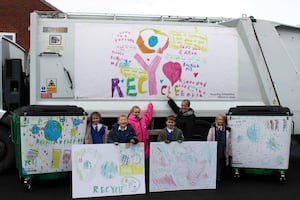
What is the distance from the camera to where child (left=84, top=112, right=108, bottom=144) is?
8.05 metres

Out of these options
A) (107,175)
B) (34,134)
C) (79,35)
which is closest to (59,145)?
(34,134)

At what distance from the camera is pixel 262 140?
26.8ft

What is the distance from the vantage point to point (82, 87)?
8.77 m

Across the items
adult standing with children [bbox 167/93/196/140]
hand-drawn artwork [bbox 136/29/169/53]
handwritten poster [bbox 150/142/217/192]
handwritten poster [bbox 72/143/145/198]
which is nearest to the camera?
handwritten poster [bbox 72/143/145/198]

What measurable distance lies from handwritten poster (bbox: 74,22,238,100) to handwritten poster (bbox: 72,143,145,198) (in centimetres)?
185

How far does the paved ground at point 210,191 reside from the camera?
7.17 metres

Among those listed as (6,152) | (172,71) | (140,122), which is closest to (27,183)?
(6,152)

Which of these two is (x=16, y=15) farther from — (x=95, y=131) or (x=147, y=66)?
(x=95, y=131)

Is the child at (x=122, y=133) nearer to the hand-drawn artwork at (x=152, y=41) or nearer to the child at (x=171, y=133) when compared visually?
the child at (x=171, y=133)

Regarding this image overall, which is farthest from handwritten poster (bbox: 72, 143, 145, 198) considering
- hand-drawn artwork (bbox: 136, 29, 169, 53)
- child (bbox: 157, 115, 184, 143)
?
hand-drawn artwork (bbox: 136, 29, 169, 53)

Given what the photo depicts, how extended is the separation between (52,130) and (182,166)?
6.84 ft

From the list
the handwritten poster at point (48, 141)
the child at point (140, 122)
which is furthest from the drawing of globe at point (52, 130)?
the child at point (140, 122)

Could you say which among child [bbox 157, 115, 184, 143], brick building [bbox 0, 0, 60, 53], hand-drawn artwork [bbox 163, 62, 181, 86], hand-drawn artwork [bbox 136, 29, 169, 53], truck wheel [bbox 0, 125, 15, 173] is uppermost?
brick building [bbox 0, 0, 60, 53]

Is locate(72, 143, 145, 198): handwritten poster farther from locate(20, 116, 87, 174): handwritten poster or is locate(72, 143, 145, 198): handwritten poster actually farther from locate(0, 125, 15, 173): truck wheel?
locate(0, 125, 15, 173): truck wheel
